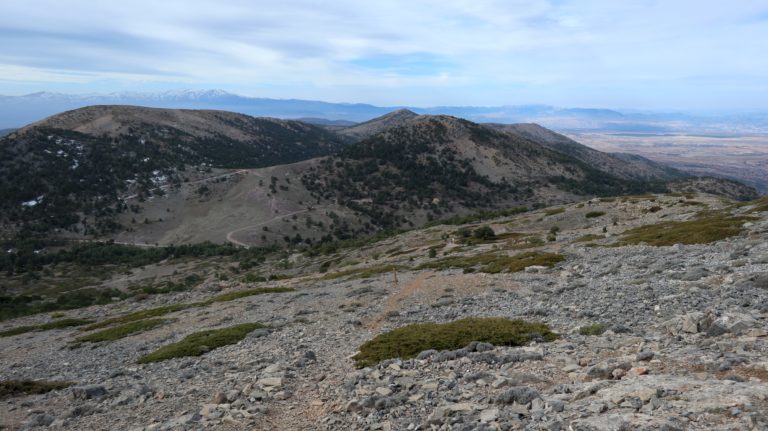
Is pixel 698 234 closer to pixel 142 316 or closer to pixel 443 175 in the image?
pixel 142 316

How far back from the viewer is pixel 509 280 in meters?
25.9

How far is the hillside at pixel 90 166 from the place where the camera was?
115312 mm

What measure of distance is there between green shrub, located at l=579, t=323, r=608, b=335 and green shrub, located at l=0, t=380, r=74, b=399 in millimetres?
19809

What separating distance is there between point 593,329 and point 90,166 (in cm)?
15932

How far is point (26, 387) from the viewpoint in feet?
60.3

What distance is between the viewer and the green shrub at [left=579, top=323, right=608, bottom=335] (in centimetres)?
1373

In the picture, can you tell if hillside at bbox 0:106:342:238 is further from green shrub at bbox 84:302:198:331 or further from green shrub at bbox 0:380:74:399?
green shrub at bbox 0:380:74:399

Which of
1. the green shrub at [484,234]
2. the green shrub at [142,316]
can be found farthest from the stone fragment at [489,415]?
the green shrub at [484,234]

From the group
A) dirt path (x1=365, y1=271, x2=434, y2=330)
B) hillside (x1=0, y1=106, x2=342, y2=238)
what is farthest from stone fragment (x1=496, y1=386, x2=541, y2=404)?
hillside (x1=0, y1=106, x2=342, y2=238)

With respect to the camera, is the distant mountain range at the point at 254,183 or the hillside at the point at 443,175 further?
the hillside at the point at 443,175

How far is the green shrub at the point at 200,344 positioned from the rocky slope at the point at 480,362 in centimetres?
70

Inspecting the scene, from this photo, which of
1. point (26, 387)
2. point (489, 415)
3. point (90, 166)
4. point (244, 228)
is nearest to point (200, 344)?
point (26, 387)

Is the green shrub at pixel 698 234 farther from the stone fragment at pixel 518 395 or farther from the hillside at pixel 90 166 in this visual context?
the hillside at pixel 90 166

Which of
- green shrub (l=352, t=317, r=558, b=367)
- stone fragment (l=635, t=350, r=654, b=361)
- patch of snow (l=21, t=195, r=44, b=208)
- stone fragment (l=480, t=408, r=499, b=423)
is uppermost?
stone fragment (l=635, t=350, r=654, b=361)
